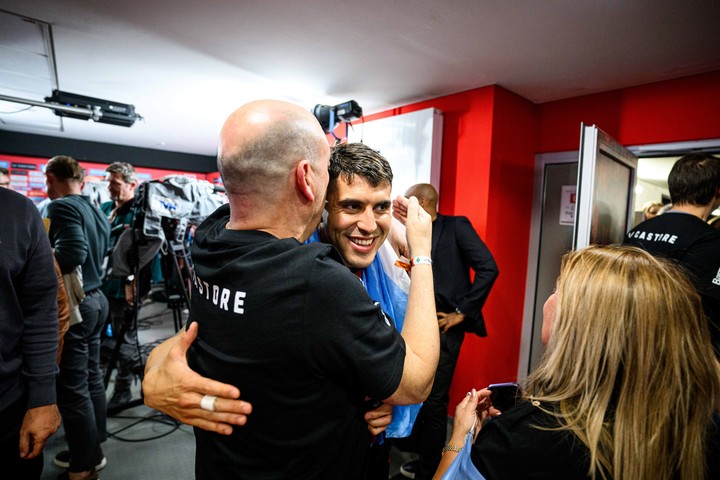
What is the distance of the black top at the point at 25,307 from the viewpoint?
3.72 feet

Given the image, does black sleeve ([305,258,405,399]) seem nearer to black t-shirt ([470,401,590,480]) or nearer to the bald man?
the bald man

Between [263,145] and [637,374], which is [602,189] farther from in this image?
[263,145]

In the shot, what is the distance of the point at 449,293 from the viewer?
257 centimetres

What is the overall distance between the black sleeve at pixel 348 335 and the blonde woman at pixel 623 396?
0.29 metres

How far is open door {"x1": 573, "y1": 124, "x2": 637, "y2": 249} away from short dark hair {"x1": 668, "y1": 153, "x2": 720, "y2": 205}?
36cm

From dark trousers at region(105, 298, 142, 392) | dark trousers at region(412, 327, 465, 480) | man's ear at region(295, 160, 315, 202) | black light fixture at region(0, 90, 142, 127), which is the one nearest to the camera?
man's ear at region(295, 160, 315, 202)

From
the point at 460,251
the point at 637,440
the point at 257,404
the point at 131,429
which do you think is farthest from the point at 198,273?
the point at 131,429

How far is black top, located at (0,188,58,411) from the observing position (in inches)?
44.6

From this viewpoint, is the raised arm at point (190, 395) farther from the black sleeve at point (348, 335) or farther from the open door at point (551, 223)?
the open door at point (551, 223)

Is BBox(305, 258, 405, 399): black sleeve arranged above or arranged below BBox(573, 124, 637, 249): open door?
below

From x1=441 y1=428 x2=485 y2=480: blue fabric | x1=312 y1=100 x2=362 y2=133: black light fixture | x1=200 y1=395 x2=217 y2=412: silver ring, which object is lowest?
x1=441 y1=428 x2=485 y2=480: blue fabric

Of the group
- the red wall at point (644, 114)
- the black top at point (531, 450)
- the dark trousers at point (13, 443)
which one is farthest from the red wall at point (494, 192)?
the dark trousers at point (13, 443)

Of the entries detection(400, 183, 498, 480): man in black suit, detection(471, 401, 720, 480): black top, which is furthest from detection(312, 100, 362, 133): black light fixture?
detection(471, 401, 720, 480): black top

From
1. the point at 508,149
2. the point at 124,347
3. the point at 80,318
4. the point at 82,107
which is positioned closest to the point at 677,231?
the point at 508,149
